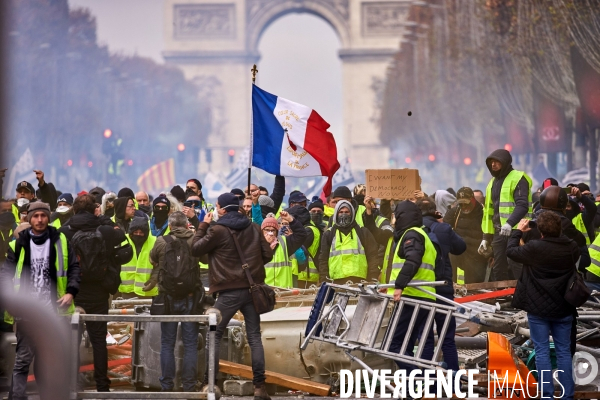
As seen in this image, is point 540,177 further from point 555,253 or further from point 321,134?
point 555,253

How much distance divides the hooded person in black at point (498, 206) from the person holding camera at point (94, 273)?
3614mm

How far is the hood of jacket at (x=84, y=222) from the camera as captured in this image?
28.6 feet

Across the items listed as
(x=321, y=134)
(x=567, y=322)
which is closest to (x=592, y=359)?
(x=567, y=322)

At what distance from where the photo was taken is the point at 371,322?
A: 27.0 ft

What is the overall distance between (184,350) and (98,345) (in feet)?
2.03

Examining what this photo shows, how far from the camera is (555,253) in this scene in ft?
26.0

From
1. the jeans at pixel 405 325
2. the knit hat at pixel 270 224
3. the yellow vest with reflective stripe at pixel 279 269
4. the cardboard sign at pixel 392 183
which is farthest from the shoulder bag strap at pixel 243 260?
the cardboard sign at pixel 392 183

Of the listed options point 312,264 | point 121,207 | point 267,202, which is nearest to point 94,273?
point 121,207

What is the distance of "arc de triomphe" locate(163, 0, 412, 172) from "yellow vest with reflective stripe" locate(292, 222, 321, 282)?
7503 cm

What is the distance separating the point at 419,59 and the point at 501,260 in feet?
192

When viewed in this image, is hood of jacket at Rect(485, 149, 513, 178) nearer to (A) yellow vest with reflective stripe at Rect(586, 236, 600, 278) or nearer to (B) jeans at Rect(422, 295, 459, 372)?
(A) yellow vest with reflective stripe at Rect(586, 236, 600, 278)

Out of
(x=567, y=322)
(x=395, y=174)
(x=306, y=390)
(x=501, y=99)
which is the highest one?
(x=501, y=99)

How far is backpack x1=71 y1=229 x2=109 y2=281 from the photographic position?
340 inches

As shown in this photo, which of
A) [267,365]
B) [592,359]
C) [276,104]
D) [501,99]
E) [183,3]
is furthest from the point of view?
[183,3]
